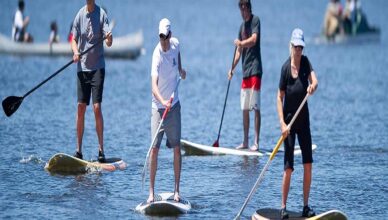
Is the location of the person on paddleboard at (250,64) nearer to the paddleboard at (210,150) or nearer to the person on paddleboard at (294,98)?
the paddleboard at (210,150)

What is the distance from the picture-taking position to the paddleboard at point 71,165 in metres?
16.1

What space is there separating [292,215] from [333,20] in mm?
33359

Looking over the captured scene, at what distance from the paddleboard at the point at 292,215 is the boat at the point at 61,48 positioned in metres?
22.9

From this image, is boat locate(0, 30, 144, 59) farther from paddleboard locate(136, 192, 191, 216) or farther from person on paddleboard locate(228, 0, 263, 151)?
paddleboard locate(136, 192, 191, 216)

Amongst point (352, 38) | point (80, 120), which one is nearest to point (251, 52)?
point (80, 120)

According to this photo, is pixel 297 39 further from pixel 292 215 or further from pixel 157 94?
pixel 292 215

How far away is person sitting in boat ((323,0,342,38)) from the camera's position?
149 ft

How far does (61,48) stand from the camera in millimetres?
35750

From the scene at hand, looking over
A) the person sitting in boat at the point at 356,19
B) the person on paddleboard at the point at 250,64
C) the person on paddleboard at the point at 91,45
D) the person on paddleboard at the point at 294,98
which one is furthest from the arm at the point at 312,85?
the person sitting in boat at the point at 356,19

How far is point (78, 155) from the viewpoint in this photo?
1648 cm

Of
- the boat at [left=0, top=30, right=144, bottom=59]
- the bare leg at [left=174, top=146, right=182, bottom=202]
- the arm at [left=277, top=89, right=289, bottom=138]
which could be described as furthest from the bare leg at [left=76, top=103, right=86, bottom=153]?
the boat at [left=0, top=30, right=144, bottom=59]

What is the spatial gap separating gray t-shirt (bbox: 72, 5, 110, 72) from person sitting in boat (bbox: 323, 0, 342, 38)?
29.5 metres

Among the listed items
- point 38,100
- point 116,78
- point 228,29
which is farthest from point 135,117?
point 228,29

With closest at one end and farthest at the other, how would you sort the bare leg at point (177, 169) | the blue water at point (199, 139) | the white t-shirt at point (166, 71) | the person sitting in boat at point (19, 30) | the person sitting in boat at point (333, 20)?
the bare leg at point (177, 169)
the white t-shirt at point (166, 71)
the blue water at point (199, 139)
the person sitting in boat at point (19, 30)
the person sitting in boat at point (333, 20)
